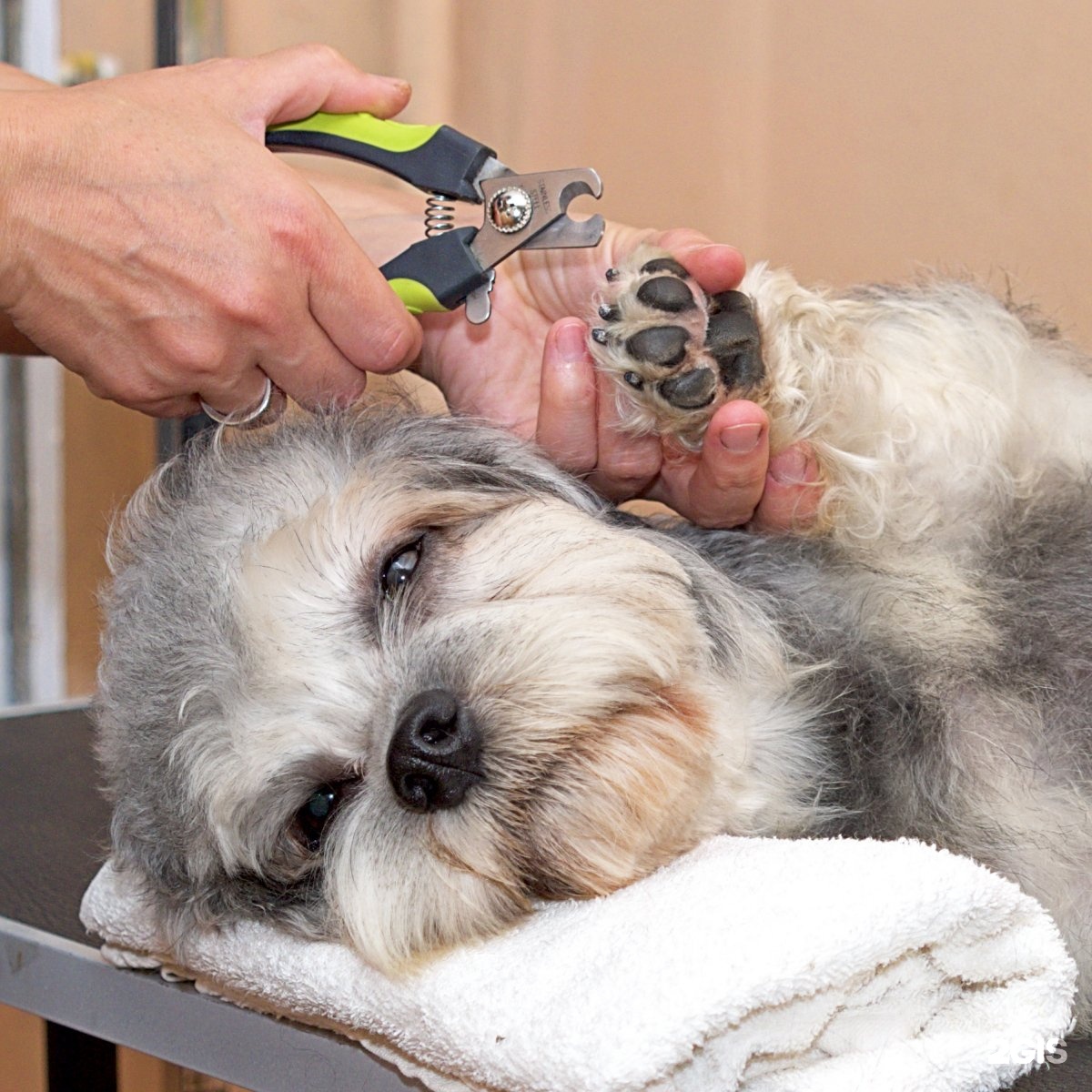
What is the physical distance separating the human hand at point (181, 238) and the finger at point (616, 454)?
273mm

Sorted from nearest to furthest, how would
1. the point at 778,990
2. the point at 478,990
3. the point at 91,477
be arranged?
1. the point at 778,990
2. the point at 478,990
3. the point at 91,477

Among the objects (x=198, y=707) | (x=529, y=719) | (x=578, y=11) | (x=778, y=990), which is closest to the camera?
(x=778, y=990)

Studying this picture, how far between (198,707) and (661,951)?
2.13 ft

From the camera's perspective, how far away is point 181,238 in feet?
5.29

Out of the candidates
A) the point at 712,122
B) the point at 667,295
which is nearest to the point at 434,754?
the point at 667,295

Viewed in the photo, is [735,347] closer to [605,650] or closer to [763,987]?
[605,650]

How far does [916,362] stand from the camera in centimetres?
180

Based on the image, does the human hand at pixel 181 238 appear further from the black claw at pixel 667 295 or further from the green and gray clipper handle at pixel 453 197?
the black claw at pixel 667 295

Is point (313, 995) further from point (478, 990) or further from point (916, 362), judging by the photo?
point (916, 362)

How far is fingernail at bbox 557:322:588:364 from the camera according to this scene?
5.59 ft

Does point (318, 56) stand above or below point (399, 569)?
above

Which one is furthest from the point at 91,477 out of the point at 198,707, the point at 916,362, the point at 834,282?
the point at 916,362

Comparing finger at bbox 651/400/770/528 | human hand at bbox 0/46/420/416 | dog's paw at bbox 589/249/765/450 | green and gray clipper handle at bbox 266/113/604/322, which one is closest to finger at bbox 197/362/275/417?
human hand at bbox 0/46/420/416

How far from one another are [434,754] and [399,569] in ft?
A: 0.95
